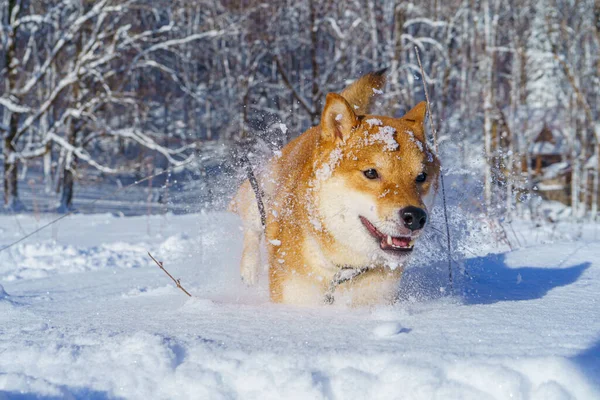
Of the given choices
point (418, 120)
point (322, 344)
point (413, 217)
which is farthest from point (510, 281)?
point (322, 344)

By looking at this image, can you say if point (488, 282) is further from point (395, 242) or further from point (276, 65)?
point (276, 65)

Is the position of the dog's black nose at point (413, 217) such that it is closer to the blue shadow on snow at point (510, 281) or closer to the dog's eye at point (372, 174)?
the dog's eye at point (372, 174)

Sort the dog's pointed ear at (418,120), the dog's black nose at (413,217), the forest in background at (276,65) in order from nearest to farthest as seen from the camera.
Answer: the dog's black nose at (413,217) → the dog's pointed ear at (418,120) → the forest in background at (276,65)

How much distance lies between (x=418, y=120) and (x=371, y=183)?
0.61 m

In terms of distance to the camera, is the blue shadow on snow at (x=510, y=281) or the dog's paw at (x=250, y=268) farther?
the dog's paw at (x=250, y=268)

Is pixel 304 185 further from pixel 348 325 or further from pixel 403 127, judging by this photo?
pixel 348 325

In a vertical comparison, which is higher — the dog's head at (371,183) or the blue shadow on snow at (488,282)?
the dog's head at (371,183)

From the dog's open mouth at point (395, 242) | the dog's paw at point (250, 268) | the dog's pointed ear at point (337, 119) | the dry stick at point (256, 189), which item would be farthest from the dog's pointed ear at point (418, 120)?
the dog's paw at point (250, 268)

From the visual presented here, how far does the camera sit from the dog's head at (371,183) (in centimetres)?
220

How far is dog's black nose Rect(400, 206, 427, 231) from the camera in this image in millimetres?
2109

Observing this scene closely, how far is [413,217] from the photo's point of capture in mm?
2109

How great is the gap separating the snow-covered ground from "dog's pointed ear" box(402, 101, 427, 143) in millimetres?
761

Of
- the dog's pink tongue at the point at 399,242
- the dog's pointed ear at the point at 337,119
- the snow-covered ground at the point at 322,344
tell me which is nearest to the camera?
the snow-covered ground at the point at 322,344

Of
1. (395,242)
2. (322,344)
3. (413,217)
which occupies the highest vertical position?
(413,217)
